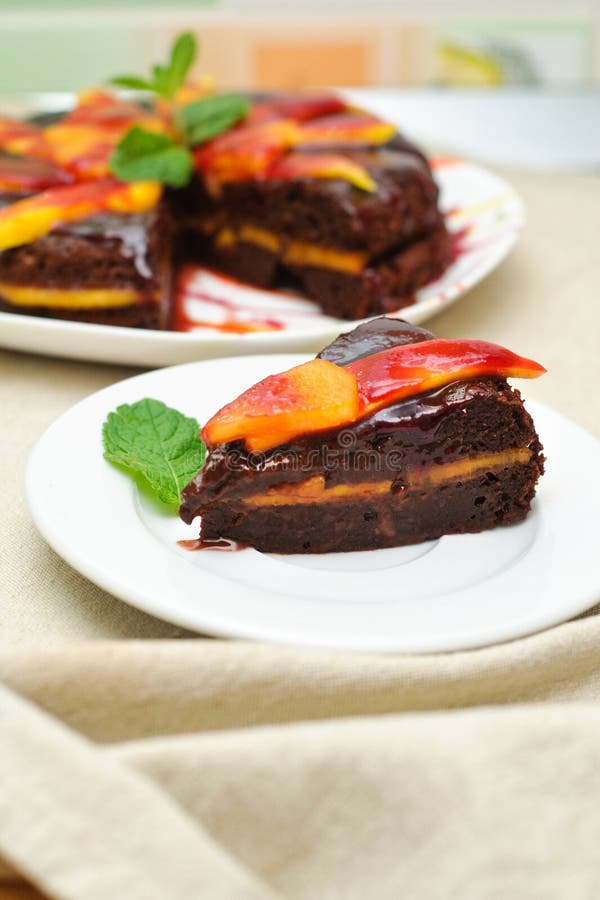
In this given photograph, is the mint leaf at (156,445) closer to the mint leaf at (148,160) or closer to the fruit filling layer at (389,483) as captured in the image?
the fruit filling layer at (389,483)

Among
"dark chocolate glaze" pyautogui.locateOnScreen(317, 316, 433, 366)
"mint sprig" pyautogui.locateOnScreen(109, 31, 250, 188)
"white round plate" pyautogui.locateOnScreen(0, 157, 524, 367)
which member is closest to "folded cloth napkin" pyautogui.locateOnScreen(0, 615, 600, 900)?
"dark chocolate glaze" pyautogui.locateOnScreen(317, 316, 433, 366)

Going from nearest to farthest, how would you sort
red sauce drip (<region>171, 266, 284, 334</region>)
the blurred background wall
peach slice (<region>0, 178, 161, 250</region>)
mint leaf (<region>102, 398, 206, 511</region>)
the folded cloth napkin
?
the folded cloth napkin, mint leaf (<region>102, 398, 206, 511</region>), peach slice (<region>0, 178, 161, 250</region>), red sauce drip (<region>171, 266, 284, 334</region>), the blurred background wall

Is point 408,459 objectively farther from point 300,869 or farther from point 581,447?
point 300,869

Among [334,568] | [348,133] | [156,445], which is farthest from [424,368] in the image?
[348,133]

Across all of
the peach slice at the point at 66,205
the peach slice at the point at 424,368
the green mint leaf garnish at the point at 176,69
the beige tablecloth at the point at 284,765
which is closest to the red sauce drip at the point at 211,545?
the beige tablecloth at the point at 284,765

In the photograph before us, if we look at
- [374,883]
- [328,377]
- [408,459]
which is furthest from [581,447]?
[374,883]

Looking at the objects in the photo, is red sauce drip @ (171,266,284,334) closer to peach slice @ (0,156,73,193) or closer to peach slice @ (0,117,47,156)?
peach slice @ (0,156,73,193)

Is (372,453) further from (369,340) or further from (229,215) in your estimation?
(229,215)
